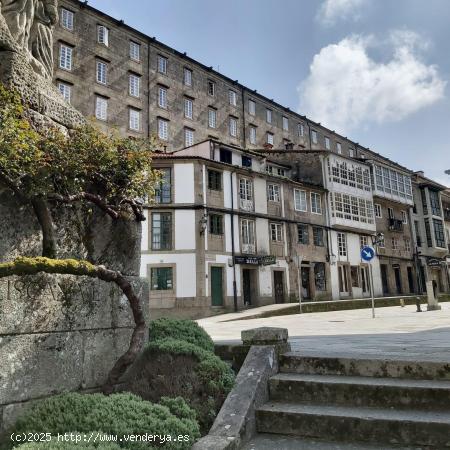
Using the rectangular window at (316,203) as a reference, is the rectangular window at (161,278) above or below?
below

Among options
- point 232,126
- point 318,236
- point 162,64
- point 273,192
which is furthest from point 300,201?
point 162,64

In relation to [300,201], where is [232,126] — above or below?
above

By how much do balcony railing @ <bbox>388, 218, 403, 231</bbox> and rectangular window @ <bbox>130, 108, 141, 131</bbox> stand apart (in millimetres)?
26549

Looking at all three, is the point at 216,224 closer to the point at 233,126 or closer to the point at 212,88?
the point at 233,126

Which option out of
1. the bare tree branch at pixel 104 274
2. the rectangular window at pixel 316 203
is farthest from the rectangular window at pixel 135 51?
the bare tree branch at pixel 104 274

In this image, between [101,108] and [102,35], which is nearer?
[101,108]

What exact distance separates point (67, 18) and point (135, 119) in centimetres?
873

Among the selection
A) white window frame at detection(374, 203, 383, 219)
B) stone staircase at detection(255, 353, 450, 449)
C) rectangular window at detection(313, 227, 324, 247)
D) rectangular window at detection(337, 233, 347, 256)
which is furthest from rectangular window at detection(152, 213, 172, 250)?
white window frame at detection(374, 203, 383, 219)

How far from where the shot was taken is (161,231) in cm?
2605

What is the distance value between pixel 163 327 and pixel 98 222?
5.76 feet

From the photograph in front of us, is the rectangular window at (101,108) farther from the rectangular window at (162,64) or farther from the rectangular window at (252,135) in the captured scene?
the rectangular window at (252,135)

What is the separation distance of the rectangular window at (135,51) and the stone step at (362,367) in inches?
1375

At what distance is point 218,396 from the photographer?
4.54 meters

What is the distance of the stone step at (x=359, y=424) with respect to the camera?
12.0 ft
